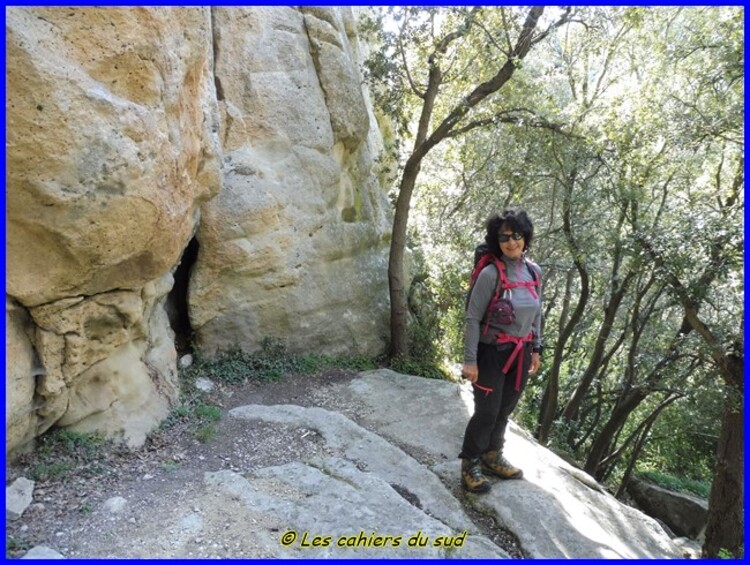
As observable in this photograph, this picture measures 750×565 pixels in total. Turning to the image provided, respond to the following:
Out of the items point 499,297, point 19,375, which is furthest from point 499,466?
point 19,375

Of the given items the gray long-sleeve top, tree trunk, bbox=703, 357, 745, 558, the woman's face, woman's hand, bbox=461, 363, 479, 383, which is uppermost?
the woman's face

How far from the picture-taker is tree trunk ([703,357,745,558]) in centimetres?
687

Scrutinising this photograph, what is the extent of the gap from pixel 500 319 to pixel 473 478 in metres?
1.46

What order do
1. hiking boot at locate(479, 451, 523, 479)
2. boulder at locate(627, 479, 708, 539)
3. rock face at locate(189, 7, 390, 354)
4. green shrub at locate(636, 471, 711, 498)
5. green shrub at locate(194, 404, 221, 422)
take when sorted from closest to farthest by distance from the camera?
hiking boot at locate(479, 451, 523, 479) < green shrub at locate(194, 404, 221, 422) < rock face at locate(189, 7, 390, 354) < boulder at locate(627, 479, 708, 539) < green shrub at locate(636, 471, 711, 498)

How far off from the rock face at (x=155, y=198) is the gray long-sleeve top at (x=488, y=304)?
2607 mm

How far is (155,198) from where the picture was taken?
4.30 meters

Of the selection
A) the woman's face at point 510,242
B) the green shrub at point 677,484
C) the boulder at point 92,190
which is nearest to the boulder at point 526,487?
the woman's face at point 510,242

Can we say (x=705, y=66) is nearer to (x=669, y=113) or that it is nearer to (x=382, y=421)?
(x=669, y=113)

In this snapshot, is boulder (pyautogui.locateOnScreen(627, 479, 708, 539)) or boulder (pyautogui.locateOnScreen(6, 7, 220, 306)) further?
boulder (pyautogui.locateOnScreen(627, 479, 708, 539))

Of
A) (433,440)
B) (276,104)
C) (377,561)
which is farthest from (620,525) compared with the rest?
(276,104)

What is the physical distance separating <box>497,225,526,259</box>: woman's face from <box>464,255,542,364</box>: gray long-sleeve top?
0.10m

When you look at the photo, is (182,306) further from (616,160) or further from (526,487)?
(616,160)

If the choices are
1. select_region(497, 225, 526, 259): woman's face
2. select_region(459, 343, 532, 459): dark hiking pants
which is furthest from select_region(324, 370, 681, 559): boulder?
select_region(497, 225, 526, 259): woman's face

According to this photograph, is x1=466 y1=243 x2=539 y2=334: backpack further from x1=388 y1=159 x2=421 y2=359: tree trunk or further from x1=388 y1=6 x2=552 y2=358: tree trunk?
x1=388 y1=159 x2=421 y2=359: tree trunk
